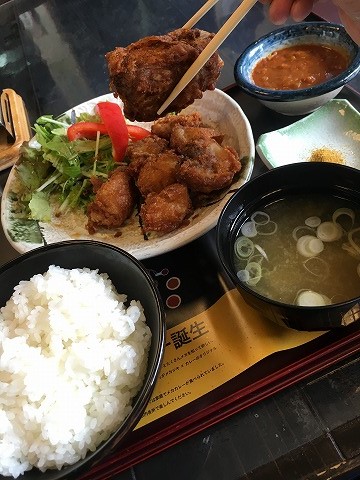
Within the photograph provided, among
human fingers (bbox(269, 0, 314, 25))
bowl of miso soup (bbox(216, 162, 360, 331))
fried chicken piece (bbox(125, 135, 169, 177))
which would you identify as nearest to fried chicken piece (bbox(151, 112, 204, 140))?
fried chicken piece (bbox(125, 135, 169, 177))

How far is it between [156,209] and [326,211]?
0.75 meters

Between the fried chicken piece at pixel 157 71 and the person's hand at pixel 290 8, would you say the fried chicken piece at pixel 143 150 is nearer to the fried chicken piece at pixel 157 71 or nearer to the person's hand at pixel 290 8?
the fried chicken piece at pixel 157 71

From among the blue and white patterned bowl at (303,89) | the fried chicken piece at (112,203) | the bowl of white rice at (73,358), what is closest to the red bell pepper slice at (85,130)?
the fried chicken piece at (112,203)

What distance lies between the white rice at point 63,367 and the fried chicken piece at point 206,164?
0.69 metres

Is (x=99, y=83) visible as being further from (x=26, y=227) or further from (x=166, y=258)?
(x=166, y=258)

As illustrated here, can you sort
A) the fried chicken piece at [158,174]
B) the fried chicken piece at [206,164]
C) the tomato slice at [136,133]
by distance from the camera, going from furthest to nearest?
the tomato slice at [136,133]
the fried chicken piece at [158,174]
the fried chicken piece at [206,164]

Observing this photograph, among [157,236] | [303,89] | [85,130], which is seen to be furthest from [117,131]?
[303,89]

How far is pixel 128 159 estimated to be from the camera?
267 cm

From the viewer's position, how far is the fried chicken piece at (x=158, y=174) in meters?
2.38

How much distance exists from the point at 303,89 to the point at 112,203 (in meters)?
1.15

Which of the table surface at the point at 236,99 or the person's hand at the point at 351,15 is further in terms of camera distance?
the person's hand at the point at 351,15

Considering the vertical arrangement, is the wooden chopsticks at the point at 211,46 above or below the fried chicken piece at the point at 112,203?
above

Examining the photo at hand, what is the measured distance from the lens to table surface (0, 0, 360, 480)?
5.46 feet

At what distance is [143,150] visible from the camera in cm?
253
